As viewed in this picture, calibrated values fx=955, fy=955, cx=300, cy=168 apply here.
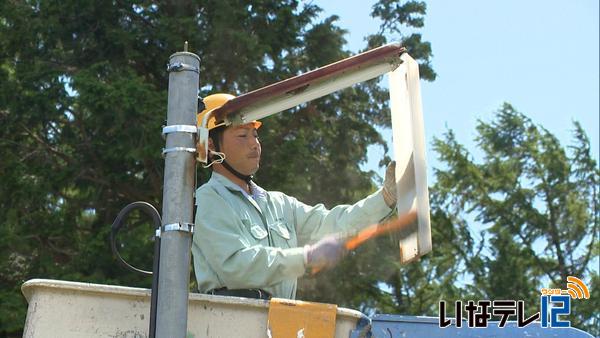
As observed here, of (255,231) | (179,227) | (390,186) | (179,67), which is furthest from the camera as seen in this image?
(255,231)

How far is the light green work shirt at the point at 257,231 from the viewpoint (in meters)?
3.80

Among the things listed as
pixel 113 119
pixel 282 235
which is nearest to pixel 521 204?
pixel 113 119

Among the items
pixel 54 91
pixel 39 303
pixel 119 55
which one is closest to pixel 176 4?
pixel 119 55

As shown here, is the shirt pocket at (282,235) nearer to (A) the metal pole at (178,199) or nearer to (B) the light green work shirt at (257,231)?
(B) the light green work shirt at (257,231)

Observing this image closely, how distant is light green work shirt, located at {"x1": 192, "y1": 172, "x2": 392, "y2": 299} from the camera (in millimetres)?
3805

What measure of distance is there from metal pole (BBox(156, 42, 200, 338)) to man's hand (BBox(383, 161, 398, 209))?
100 centimetres

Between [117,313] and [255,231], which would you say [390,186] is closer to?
[255,231]

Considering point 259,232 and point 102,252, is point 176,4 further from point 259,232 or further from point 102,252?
point 259,232

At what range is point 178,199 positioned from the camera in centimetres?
310

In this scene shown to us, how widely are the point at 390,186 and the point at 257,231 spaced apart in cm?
62

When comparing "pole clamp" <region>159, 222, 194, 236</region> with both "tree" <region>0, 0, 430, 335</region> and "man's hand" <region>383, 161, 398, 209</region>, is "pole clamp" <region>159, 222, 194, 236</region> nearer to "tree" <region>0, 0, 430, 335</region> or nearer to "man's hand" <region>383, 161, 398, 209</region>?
"man's hand" <region>383, 161, 398, 209</region>

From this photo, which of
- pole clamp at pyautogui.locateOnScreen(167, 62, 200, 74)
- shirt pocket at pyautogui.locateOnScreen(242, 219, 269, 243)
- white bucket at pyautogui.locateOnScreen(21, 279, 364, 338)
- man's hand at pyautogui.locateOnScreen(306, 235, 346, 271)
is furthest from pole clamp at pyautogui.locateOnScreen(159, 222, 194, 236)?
shirt pocket at pyautogui.locateOnScreen(242, 219, 269, 243)

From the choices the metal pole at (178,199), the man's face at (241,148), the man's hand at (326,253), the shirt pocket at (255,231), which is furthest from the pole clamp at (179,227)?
the man's face at (241,148)

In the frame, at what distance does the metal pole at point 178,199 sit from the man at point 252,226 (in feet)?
0.98
